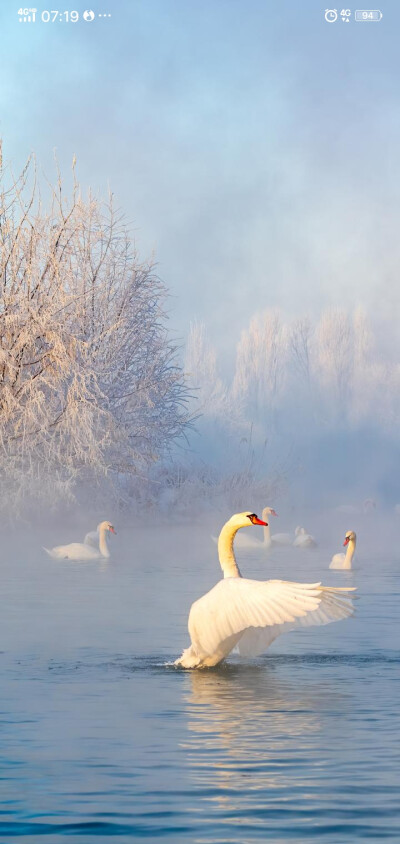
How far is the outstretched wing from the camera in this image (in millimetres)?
13531

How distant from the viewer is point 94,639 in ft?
57.6

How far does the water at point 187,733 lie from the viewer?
325 inches

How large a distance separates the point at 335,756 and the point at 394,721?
5.09 ft

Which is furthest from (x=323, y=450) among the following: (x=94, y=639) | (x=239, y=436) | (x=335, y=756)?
(x=335, y=756)

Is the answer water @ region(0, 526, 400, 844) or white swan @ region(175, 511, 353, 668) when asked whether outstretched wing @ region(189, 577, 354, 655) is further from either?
water @ region(0, 526, 400, 844)

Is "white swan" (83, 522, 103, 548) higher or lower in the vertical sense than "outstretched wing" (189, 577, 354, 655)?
higher

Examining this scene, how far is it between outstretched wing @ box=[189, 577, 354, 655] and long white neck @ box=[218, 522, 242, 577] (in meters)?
0.83

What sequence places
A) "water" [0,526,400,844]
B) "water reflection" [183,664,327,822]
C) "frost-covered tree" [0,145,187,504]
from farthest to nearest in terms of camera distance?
"frost-covered tree" [0,145,187,504]
"water reflection" [183,664,327,822]
"water" [0,526,400,844]

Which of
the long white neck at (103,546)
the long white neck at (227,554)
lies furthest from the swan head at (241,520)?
the long white neck at (103,546)

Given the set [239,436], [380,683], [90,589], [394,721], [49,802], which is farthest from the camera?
[239,436]

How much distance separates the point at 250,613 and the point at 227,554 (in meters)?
2.06

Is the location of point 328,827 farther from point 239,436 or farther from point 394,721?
point 239,436

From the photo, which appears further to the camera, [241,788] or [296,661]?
[296,661]

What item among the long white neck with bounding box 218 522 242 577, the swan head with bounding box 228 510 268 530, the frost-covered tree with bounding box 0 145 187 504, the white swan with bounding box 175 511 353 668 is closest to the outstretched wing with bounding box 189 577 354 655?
the white swan with bounding box 175 511 353 668
